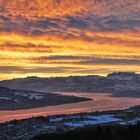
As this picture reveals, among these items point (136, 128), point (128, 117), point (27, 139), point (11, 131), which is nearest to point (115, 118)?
point (128, 117)

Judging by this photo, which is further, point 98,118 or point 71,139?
point 98,118

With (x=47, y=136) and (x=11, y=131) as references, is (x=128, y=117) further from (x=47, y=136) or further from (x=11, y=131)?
(x=47, y=136)

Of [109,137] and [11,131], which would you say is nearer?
[109,137]

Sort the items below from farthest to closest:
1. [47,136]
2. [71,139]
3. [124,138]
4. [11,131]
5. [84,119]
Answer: [84,119], [11,131], [47,136], [71,139], [124,138]

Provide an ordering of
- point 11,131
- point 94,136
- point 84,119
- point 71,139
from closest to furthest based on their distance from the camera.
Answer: point 94,136
point 71,139
point 11,131
point 84,119

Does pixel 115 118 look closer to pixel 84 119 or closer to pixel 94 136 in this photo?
pixel 84 119

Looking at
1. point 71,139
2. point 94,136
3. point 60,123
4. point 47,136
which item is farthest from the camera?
point 60,123

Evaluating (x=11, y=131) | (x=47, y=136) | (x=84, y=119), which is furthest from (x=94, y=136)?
(x=84, y=119)

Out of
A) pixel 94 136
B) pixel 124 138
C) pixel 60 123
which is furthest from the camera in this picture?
pixel 60 123
